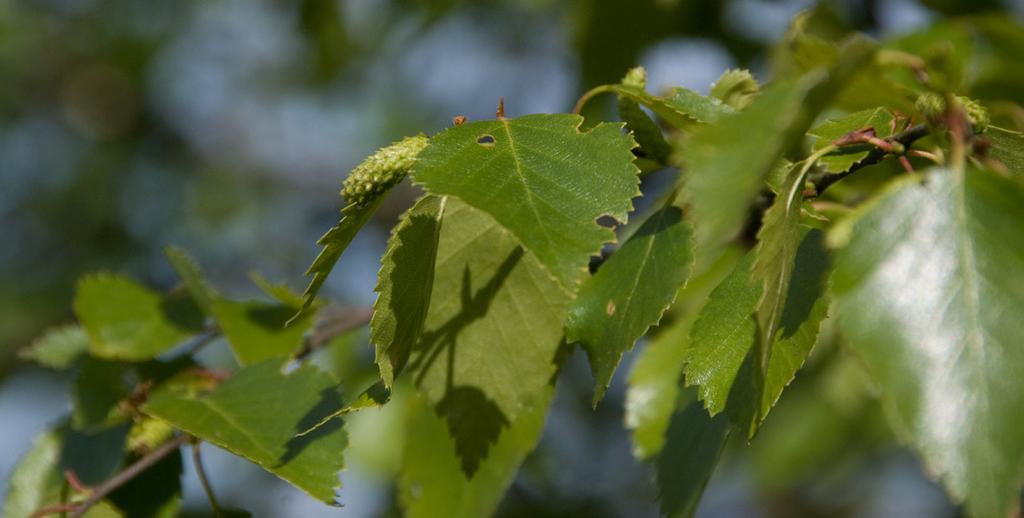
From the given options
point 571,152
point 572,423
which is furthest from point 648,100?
point 572,423

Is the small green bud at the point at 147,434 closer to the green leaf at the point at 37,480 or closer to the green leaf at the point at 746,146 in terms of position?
the green leaf at the point at 37,480

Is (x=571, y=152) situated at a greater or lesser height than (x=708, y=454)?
greater

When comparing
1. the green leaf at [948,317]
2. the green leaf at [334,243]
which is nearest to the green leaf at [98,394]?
the green leaf at [334,243]

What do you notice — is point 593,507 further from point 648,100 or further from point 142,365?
point 648,100

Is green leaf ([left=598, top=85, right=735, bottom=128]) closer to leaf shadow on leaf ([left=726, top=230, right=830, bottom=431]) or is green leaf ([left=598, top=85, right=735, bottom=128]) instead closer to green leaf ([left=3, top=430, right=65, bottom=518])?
leaf shadow on leaf ([left=726, top=230, right=830, bottom=431])

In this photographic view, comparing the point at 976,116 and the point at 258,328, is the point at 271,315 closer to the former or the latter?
Result: the point at 258,328

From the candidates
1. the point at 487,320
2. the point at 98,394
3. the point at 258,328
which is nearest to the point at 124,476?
the point at 98,394

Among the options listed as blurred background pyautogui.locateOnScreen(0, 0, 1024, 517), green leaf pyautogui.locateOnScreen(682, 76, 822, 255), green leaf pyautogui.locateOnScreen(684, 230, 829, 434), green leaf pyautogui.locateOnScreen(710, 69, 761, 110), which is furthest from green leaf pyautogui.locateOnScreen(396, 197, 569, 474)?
blurred background pyautogui.locateOnScreen(0, 0, 1024, 517)
